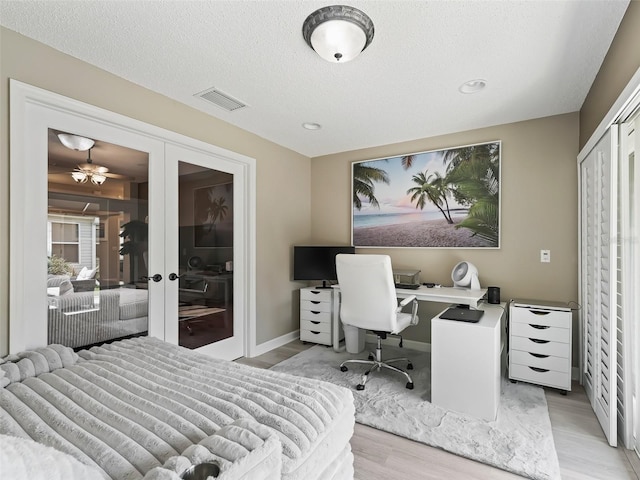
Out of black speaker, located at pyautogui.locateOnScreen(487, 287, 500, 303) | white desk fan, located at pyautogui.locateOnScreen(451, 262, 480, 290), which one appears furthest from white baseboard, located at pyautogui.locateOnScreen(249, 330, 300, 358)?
black speaker, located at pyautogui.locateOnScreen(487, 287, 500, 303)

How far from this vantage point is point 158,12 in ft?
5.61

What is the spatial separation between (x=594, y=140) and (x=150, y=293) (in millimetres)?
3574

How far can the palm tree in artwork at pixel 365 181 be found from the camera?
3969mm

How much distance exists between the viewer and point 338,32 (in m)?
1.76

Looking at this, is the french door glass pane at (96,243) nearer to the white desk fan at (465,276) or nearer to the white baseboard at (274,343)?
the white baseboard at (274,343)

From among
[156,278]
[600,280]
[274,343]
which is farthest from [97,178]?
[600,280]

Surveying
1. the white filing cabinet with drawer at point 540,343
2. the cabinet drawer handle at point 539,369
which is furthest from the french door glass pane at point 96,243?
the cabinet drawer handle at point 539,369

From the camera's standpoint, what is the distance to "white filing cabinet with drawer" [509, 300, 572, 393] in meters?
2.60

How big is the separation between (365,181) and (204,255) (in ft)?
7.09

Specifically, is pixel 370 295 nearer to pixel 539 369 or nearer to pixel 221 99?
pixel 539 369

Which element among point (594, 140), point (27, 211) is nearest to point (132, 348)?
point (27, 211)

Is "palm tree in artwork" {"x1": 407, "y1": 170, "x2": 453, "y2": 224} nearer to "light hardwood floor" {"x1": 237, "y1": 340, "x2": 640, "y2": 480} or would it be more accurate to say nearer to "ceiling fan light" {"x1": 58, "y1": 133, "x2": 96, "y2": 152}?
"light hardwood floor" {"x1": 237, "y1": 340, "x2": 640, "y2": 480}

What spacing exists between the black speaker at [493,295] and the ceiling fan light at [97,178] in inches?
136

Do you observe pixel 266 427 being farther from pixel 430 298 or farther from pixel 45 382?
pixel 430 298
